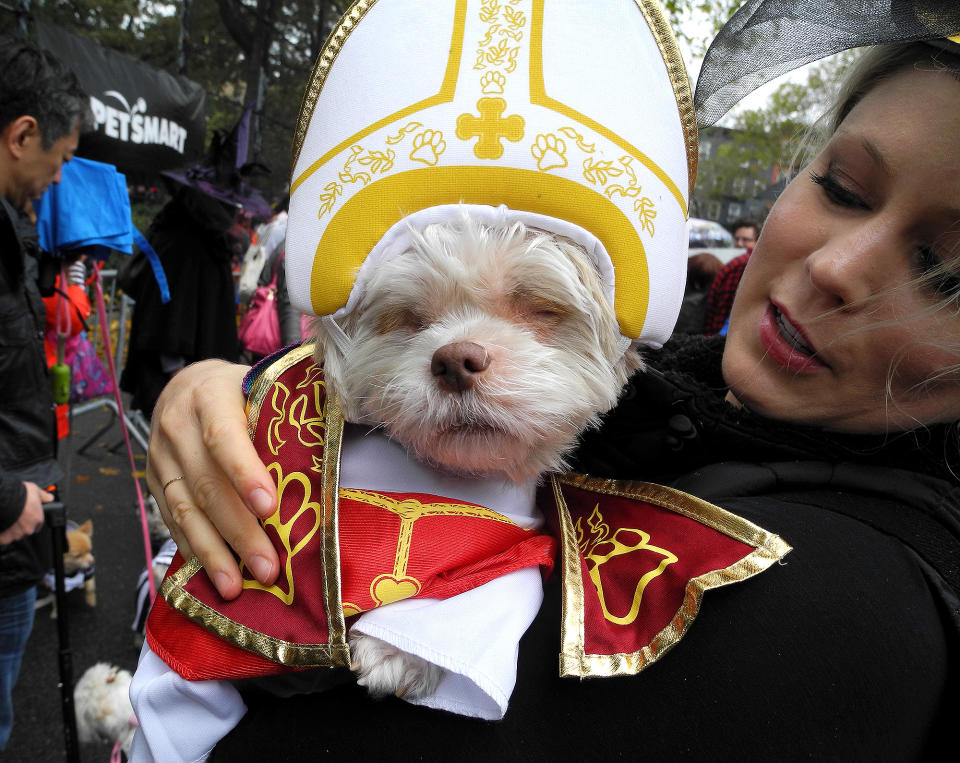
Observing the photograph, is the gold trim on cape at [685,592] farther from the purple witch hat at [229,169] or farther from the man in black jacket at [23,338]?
the purple witch hat at [229,169]

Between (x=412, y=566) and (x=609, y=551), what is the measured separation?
0.40 m

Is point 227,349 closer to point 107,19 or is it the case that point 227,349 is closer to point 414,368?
point 414,368

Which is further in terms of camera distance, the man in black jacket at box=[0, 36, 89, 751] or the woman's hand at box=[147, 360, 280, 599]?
the man in black jacket at box=[0, 36, 89, 751]

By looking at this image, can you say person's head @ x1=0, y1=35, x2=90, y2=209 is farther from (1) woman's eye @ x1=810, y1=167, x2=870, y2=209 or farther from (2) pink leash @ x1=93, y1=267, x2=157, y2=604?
(1) woman's eye @ x1=810, y1=167, x2=870, y2=209

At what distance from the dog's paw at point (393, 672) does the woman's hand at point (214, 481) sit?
0.25 m

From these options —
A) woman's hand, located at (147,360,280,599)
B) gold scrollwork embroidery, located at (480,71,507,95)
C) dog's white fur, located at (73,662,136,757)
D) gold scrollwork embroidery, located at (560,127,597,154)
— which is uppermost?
gold scrollwork embroidery, located at (480,71,507,95)

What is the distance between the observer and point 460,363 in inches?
52.9

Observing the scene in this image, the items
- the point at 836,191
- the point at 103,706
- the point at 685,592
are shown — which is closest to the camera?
the point at 685,592

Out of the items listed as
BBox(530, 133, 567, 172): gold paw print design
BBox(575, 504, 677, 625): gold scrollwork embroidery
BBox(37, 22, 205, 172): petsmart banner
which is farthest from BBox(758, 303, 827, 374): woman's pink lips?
BBox(37, 22, 205, 172): petsmart banner

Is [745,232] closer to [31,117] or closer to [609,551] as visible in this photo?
[31,117]

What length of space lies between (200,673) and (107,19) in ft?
73.2

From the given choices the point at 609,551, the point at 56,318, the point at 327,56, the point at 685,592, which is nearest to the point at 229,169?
the point at 56,318

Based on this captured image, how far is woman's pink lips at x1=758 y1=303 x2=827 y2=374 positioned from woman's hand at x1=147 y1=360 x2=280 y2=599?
3.78ft

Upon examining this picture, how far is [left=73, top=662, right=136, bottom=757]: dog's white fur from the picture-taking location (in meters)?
2.96
